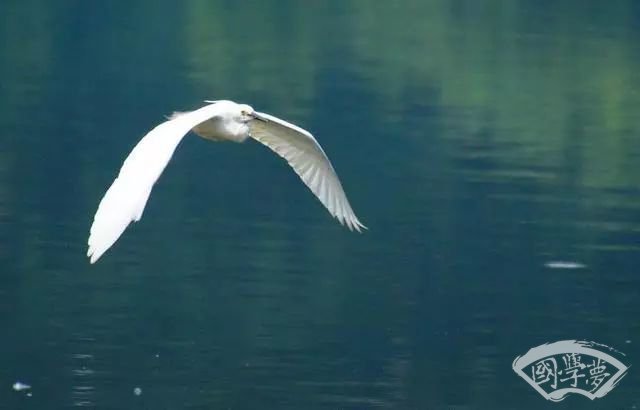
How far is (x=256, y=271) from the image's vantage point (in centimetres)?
1195

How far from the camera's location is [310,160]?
10.4 m

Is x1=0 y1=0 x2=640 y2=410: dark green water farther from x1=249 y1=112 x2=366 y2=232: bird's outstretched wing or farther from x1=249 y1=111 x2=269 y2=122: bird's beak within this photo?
x1=249 y1=111 x2=269 y2=122: bird's beak

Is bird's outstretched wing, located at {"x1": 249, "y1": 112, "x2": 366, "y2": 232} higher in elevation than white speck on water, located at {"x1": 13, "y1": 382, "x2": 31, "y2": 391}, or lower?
higher

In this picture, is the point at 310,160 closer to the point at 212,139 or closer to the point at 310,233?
the point at 212,139

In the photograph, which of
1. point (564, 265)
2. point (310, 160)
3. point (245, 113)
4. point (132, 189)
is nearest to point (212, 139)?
point (245, 113)

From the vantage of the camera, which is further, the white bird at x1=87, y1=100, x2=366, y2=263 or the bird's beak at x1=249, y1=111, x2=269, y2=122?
the bird's beak at x1=249, y1=111, x2=269, y2=122

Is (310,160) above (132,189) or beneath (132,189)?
above

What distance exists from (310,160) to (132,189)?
3.54m

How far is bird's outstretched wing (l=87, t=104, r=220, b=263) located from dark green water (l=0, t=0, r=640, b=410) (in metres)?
2.16

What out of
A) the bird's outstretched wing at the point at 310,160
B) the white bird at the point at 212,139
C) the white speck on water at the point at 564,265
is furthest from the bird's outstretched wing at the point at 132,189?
the white speck on water at the point at 564,265

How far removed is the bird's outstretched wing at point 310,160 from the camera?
1012cm

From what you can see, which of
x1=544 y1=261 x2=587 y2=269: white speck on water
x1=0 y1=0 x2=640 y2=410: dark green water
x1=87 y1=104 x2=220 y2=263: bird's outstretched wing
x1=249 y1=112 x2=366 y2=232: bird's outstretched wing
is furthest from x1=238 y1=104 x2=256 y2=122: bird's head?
x1=544 y1=261 x2=587 y2=269: white speck on water

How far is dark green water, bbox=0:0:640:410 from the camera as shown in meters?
9.94

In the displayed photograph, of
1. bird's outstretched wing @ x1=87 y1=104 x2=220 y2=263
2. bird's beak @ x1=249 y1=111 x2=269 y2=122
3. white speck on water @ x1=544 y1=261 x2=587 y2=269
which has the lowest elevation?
white speck on water @ x1=544 y1=261 x2=587 y2=269
